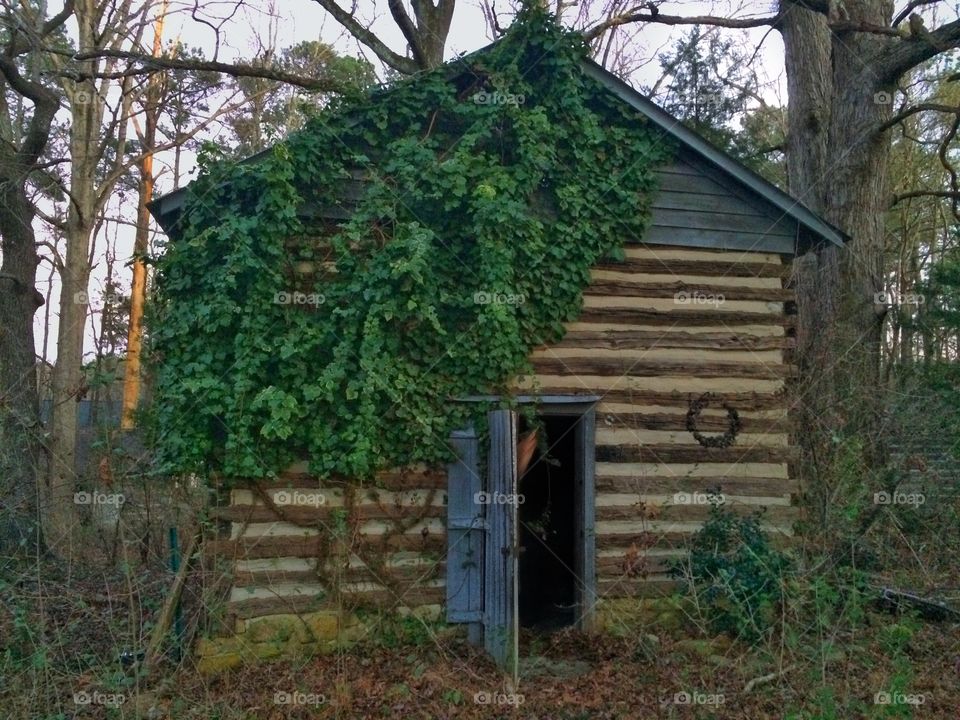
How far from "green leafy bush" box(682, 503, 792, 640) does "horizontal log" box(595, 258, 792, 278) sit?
103 inches

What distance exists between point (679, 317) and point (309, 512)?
449 centimetres

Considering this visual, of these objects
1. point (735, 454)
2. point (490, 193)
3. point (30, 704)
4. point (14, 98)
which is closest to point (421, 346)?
point (490, 193)

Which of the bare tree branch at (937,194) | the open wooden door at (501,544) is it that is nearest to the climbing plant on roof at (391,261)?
the open wooden door at (501,544)

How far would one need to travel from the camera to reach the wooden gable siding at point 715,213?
938 cm

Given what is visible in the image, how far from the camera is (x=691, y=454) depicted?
9.05 metres

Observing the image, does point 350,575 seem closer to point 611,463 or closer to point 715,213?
point 611,463

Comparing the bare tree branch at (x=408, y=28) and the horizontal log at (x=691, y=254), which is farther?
the bare tree branch at (x=408, y=28)

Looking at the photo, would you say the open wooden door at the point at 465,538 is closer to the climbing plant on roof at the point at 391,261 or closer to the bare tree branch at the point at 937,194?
the climbing plant on roof at the point at 391,261

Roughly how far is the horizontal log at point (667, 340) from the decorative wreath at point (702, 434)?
1.99 feet

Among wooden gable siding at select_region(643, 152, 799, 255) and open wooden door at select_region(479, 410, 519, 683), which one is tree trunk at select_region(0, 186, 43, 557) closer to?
open wooden door at select_region(479, 410, 519, 683)

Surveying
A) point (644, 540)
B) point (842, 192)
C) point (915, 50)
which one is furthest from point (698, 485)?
point (915, 50)

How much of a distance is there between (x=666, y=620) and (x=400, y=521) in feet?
9.74

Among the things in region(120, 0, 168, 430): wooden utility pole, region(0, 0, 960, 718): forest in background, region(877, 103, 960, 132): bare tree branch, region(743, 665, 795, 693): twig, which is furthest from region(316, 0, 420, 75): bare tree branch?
→ region(743, 665, 795, 693): twig

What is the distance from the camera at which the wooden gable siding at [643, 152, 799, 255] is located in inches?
369
